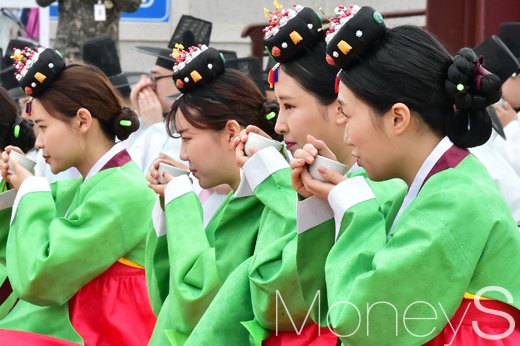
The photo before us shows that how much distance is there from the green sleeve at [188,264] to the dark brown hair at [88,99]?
32.4 inches

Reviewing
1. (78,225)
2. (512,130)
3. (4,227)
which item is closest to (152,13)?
(512,130)

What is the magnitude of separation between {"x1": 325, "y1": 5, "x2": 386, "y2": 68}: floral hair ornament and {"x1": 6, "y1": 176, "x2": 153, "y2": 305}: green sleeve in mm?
1568

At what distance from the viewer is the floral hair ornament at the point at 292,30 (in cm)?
339

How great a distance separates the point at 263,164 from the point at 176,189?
0.45 m

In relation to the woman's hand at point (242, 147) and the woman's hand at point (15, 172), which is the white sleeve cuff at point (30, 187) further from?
the woman's hand at point (242, 147)

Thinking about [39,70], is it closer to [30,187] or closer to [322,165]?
[30,187]

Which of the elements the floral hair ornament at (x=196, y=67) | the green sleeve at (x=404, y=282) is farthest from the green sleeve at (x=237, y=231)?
the green sleeve at (x=404, y=282)

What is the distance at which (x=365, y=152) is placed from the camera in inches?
110

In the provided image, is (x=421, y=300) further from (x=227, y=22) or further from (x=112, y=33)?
(x=227, y=22)

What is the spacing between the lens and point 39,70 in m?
4.38

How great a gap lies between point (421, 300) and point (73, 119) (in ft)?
7.18

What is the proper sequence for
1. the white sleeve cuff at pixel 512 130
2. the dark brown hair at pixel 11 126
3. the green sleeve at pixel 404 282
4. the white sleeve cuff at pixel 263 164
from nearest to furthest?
the green sleeve at pixel 404 282
the white sleeve cuff at pixel 263 164
the dark brown hair at pixel 11 126
the white sleeve cuff at pixel 512 130

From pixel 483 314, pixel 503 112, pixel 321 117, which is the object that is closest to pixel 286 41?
pixel 321 117

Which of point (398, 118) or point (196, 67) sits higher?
point (398, 118)
